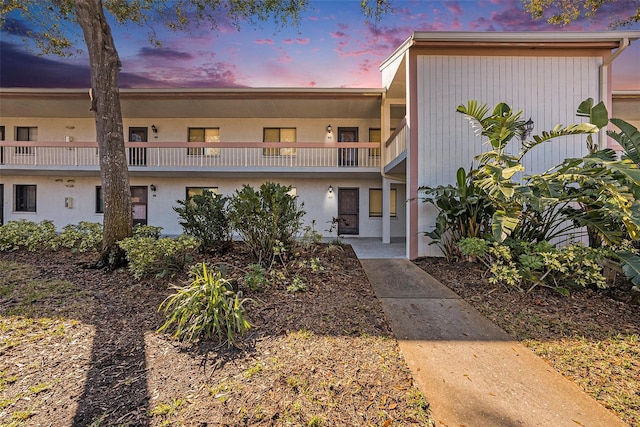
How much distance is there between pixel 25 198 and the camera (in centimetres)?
1192

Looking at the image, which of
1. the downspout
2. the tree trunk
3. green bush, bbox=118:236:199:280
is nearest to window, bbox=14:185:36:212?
the tree trunk

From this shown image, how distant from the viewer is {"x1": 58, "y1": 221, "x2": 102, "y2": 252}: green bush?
218 inches

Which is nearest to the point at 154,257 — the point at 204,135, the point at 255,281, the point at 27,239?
the point at 255,281

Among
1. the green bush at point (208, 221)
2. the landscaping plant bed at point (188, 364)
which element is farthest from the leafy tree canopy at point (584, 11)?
the green bush at point (208, 221)

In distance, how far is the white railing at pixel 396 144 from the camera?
7.69 m

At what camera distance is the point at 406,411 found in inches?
78.1

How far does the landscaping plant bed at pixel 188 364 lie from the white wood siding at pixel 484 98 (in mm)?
4821

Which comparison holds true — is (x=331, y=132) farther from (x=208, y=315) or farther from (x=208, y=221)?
(x=208, y=315)

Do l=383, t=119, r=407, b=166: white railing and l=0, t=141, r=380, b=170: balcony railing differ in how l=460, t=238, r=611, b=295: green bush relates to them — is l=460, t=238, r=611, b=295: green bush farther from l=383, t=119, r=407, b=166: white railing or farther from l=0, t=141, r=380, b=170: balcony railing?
l=0, t=141, r=380, b=170: balcony railing

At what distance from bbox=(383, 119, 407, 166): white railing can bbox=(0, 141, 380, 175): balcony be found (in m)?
0.49

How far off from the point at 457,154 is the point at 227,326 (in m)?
6.99

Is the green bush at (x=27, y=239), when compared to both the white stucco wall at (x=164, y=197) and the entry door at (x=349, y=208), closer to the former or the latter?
the white stucco wall at (x=164, y=197)

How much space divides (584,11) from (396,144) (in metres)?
6.35

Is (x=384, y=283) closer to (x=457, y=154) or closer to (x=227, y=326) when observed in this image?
(x=227, y=326)
